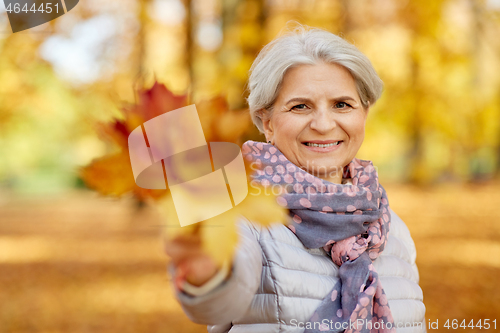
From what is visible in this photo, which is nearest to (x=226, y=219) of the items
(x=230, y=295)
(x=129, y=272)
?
(x=230, y=295)

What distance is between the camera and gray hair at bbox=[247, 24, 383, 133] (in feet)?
4.66

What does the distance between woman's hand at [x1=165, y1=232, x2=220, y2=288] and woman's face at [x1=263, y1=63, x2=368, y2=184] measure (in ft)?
2.81

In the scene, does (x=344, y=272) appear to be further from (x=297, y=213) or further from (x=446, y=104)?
(x=446, y=104)

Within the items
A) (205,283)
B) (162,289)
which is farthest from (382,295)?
(162,289)

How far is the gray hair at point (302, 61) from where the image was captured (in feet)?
4.66

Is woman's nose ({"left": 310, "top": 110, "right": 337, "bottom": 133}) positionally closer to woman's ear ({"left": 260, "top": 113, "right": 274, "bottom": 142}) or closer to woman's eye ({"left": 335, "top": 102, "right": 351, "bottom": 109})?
woman's eye ({"left": 335, "top": 102, "right": 351, "bottom": 109})

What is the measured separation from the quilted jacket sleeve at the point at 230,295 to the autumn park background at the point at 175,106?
0.23m

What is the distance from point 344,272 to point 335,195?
0.86 feet

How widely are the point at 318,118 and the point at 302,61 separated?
20 centimetres

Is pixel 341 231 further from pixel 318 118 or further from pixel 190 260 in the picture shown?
pixel 190 260

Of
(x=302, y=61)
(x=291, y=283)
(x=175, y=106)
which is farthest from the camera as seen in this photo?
(x=302, y=61)

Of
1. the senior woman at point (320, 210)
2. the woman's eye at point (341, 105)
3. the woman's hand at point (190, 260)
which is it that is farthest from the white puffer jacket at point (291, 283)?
the woman's eye at point (341, 105)

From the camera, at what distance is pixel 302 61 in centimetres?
140

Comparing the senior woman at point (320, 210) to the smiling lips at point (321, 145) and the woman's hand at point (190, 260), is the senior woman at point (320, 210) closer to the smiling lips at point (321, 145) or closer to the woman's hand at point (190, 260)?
the smiling lips at point (321, 145)
